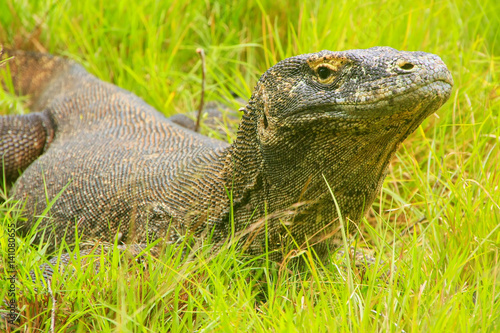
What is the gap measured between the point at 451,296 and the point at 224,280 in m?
1.00

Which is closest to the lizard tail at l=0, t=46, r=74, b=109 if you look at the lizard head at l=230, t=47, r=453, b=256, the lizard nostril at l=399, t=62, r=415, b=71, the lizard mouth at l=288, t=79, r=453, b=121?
the lizard head at l=230, t=47, r=453, b=256

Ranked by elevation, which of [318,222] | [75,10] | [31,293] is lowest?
[31,293]

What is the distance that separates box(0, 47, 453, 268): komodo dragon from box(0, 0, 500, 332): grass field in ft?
0.69

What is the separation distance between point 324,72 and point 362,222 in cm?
133

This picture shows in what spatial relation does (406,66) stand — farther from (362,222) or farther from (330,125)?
(362,222)

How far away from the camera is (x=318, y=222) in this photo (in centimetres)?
275

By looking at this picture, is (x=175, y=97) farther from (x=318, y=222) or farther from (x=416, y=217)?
(x=318, y=222)

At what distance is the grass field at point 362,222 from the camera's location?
2.33m

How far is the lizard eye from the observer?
98.5 inches

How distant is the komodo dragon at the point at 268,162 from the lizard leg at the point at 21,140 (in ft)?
0.93

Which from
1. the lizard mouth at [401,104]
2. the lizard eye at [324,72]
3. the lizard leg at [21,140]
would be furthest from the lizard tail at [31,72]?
the lizard mouth at [401,104]

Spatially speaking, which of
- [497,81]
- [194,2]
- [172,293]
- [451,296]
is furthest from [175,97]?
[451,296]

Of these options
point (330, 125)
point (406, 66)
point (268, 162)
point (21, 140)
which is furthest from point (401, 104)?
point (21, 140)

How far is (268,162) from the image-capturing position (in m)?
2.72
